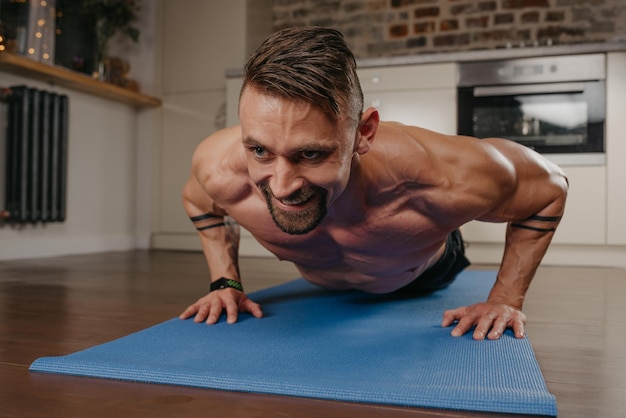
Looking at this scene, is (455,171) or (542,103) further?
(542,103)

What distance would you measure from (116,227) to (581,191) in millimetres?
2728

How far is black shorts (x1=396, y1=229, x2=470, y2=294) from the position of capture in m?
1.69

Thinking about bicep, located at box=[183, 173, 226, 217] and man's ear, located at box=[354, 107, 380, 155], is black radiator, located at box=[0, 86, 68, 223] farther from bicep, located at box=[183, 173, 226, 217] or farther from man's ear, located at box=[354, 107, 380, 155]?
man's ear, located at box=[354, 107, 380, 155]

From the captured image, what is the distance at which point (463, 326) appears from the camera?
121 centimetres

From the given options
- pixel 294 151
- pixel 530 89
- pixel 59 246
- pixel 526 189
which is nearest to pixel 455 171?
pixel 526 189

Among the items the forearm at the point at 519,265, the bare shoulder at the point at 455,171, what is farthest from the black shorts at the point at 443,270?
the bare shoulder at the point at 455,171

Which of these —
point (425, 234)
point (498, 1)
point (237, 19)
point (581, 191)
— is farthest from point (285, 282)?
point (498, 1)

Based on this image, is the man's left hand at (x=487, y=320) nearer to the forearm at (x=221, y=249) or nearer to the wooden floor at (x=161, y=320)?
the wooden floor at (x=161, y=320)

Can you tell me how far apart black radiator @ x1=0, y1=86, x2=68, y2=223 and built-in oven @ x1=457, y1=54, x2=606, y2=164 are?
2111mm

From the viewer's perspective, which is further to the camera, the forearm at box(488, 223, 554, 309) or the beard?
the forearm at box(488, 223, 554, 309)

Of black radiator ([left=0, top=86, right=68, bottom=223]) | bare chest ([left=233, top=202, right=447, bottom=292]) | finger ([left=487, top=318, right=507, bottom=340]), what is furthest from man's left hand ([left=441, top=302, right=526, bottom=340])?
black radiator ([left=0, top=86, right=68, bottom=223])

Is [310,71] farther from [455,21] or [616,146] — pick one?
[455,21]

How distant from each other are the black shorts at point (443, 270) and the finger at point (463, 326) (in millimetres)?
444

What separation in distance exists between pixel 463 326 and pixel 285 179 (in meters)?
0.54
